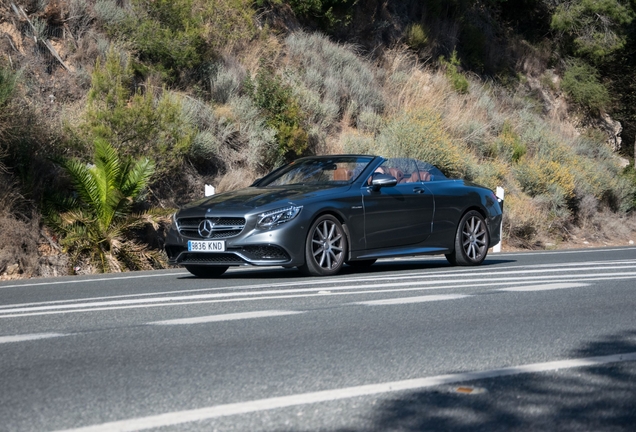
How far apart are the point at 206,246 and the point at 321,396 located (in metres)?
6.21

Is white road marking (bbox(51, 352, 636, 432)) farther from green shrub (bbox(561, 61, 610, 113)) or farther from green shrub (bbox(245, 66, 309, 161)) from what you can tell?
green shrub (bbox(561, 61, 610, 113))

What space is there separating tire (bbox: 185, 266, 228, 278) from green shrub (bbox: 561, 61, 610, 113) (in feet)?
92.6

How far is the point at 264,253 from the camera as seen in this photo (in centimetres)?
1087

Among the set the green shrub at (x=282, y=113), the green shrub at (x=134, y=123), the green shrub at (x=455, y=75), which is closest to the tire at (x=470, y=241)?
the green shrub at (x=134, y=123)

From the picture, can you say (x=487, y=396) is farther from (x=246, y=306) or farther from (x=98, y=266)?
(x=98, y=266)

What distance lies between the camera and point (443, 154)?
2336 cm

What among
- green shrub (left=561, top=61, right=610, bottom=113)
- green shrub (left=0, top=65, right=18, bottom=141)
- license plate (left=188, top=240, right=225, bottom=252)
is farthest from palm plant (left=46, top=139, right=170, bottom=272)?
green shrub (left=561, top=61, right=610, bottom=113)

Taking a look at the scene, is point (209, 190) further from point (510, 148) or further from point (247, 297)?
point (510, 148)

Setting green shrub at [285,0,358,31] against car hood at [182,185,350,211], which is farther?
green shrub at [285,0,358,31]

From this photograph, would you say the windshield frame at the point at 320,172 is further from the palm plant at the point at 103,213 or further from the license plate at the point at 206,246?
the palm plant at the point at 103,213

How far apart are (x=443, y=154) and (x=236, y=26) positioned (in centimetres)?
625

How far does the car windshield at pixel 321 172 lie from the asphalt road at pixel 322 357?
2.36 metres

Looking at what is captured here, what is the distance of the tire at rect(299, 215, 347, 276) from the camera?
11110mm

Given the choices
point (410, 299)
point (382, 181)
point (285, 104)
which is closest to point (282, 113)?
point (285, 104)
